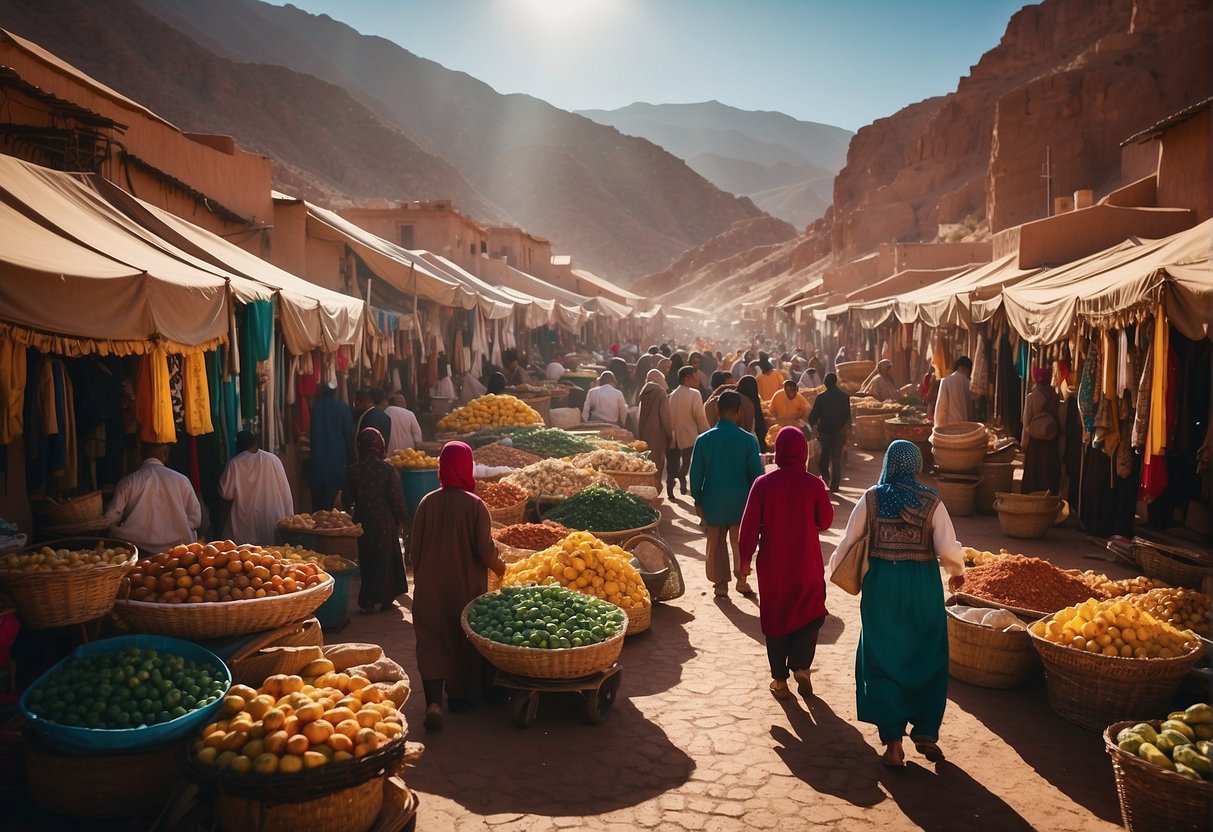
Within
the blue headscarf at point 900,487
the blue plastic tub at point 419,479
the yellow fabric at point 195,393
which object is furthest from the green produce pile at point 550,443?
the blue headscarf at point 900,487

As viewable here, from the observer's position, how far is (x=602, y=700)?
5281 millimetres

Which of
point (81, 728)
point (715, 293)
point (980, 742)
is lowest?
point (980, 742)

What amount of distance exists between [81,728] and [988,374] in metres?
13.2

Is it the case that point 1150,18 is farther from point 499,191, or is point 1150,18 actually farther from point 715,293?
point 499,191

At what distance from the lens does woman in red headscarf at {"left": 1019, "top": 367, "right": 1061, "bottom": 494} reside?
10.1 metres

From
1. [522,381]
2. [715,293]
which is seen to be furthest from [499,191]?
[522,381]

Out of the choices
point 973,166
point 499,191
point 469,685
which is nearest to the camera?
point 469,685

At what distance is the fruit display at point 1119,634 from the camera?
4.88 metres

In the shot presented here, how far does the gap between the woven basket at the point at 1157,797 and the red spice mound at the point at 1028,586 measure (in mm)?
2008

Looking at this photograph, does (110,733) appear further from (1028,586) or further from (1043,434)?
(1043,434)

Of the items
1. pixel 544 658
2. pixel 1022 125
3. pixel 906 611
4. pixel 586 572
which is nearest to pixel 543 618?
pixel 544 658

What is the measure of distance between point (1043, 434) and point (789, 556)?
596cm

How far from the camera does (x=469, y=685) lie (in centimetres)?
532

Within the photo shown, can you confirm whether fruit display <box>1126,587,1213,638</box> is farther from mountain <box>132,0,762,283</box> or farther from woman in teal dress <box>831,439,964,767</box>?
mountain <box>132,0,762,283</box>
